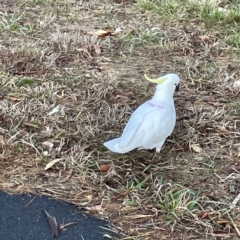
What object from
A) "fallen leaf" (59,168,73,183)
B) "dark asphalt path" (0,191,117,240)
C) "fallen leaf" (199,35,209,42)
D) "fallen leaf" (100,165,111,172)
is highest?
"fallen leaf" (100,165,111,172)

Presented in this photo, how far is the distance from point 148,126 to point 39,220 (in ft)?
2.39

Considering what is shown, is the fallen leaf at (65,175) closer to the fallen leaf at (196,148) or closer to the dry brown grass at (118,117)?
the dry brown grass at (118,117)

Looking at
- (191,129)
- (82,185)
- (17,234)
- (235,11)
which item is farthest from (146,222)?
(235,11)

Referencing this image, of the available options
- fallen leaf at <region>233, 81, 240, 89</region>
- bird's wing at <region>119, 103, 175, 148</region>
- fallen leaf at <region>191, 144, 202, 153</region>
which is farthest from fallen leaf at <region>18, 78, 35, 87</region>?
fallen leaf at <region>233, 81, 240, 89</region>

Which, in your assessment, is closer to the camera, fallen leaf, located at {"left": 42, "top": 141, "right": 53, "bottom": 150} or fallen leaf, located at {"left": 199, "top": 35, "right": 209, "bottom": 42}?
fallen leaf, located at {"left": 42, "top": 141, "right": 53, "bottom": 150}

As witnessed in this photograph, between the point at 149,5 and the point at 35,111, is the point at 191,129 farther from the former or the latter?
the point at 149,5

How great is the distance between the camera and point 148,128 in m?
2.76

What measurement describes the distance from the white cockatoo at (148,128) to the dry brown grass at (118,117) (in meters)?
0.14

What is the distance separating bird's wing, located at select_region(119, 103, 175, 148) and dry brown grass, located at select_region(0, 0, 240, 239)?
7.3 inches

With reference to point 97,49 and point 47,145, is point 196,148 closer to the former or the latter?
point 47,145

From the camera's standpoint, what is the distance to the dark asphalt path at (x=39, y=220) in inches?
97.4

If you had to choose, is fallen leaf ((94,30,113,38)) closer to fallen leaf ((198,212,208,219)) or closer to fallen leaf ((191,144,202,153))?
fallen leaf ((191,144,202,153))

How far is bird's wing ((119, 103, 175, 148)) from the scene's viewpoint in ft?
8.91

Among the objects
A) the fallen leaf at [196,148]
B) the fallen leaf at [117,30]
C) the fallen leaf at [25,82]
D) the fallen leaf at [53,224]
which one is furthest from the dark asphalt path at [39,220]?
the fallen leaf at [117,30]
